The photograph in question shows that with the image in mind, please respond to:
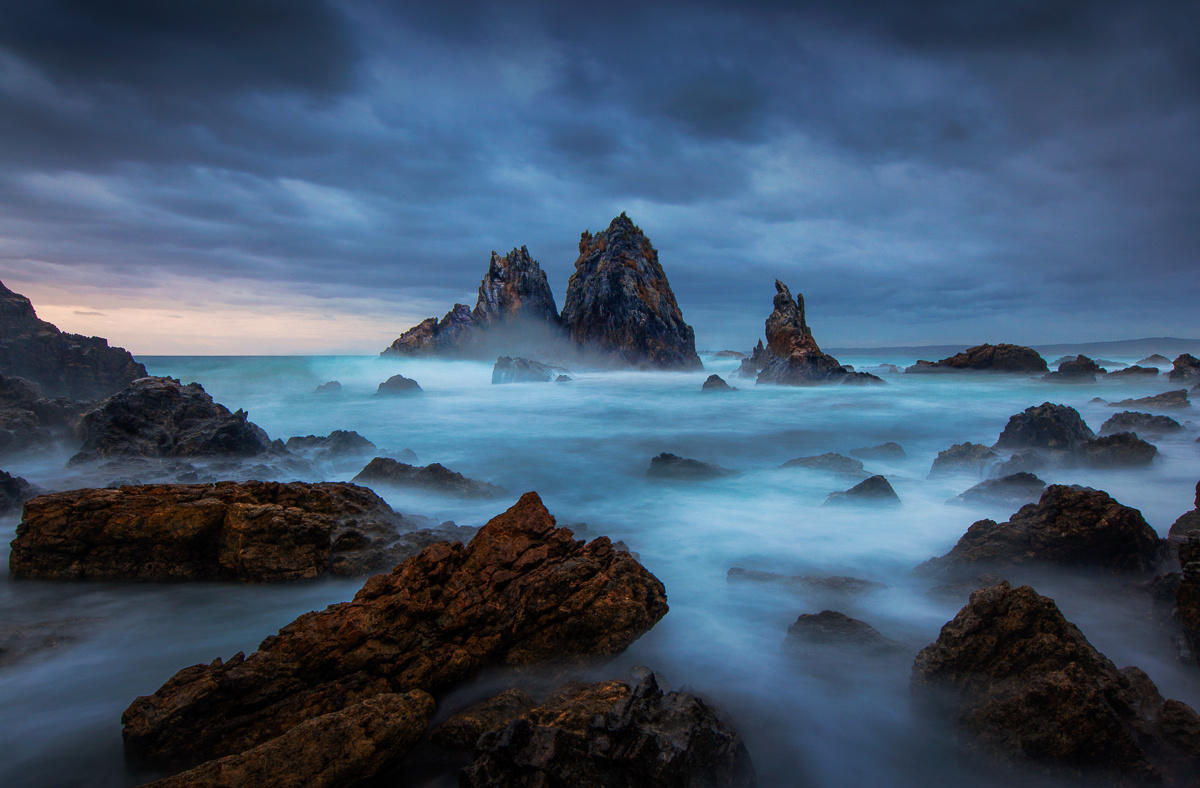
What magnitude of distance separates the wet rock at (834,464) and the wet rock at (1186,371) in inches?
1244

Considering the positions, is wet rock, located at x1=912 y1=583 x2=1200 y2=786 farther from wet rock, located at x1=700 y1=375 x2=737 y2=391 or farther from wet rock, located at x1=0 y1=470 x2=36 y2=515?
wet rock, located at x1=700 y1=375 x2=737 y2=391

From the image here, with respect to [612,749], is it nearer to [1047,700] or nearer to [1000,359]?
[1047,700]

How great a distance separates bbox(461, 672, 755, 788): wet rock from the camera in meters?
2.79

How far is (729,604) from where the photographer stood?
620 cm

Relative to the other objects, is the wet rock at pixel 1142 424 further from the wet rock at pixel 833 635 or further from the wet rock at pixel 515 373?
the wet rock at pixel 515 373

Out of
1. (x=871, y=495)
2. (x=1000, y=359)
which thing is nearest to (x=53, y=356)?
(x=871, y=495)

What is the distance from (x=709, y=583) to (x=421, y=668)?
4030 millimetres

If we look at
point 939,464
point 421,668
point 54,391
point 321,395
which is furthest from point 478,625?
point 321,395

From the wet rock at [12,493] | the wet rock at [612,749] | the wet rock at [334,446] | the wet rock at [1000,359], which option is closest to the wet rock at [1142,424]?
the wet rock at [612,749]

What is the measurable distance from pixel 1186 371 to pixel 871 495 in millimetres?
36236

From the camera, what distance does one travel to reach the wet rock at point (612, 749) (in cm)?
279

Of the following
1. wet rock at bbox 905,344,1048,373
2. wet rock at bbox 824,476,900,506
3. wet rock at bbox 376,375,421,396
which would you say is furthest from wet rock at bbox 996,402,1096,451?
wet rock at bbox 905,344,1048,373

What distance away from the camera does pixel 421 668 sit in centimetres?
389

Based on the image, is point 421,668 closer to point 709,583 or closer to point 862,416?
point 709,583
